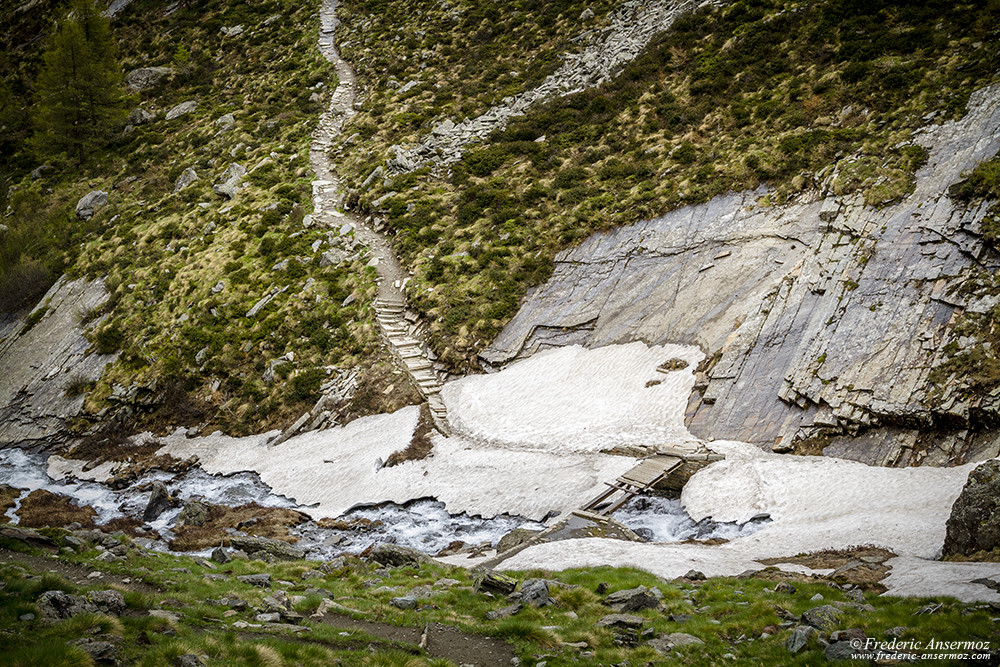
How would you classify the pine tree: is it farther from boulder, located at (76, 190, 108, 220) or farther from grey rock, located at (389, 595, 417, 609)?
grey rock, located at (389, 595, 417, 609)

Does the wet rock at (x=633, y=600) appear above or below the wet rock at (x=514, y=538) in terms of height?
above

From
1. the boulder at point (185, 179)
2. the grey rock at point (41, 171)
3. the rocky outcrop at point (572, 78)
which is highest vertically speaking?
the grey rock at point (41, 171)

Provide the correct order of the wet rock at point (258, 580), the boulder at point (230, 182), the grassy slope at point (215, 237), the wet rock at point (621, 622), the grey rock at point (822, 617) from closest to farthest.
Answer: the grey rock at point (822, 617), the wet rock at point (621, 622), the wet rock at point (258, 580), the grassy slope at point (215, 237), the boulder at point (230, 182)

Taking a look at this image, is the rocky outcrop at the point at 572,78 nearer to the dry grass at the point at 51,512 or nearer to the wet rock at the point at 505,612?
the dry grass at the point at 51,512

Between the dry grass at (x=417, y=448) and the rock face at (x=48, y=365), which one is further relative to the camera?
the rock face at (x=48, y=365)

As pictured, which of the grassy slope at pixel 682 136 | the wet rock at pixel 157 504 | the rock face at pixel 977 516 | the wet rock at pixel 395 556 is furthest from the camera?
the grassy slope at pixel 682 136

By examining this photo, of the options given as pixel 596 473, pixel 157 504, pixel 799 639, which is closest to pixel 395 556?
pixel 596 473

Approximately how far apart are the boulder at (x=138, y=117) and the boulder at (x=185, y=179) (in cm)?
1495

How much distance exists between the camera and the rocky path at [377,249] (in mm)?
32000

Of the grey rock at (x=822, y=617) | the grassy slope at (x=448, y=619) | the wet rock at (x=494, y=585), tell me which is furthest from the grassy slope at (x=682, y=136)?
the grey rock at (x=822, y=617)

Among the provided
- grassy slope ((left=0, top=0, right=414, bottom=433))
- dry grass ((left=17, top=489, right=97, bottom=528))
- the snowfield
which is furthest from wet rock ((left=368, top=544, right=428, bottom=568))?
dry grass ((left=17, top=489, right=97, bottom=528))

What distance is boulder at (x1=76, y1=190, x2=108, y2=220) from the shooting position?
171 ft

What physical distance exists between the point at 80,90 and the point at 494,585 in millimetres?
65837

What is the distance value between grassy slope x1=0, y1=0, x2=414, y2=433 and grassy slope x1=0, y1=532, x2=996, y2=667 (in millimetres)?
16832
